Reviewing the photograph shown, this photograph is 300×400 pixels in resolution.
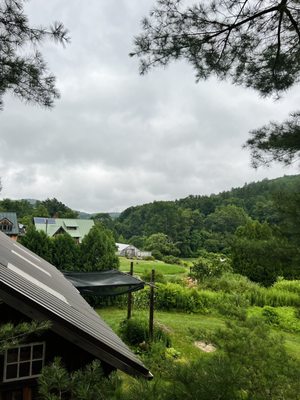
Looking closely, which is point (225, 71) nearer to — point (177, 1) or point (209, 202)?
point (177, 1)

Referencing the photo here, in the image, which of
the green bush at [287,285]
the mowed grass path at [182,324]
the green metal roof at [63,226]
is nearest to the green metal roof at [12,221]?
the green metal roof at [63,226]

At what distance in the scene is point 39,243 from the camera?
1418cm

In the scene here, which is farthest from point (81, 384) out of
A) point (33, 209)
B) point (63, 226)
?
point (33, 209)

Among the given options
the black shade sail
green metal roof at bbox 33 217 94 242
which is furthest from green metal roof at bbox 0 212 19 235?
the black shade sail

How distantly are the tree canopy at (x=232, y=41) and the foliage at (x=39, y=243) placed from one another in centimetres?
1207

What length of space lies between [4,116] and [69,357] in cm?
260

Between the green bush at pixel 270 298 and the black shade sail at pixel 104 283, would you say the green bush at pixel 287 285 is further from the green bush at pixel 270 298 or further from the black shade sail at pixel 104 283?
the black shade sail at pixel 104 283

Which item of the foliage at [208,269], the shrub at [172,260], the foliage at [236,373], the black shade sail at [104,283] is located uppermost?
the foliage at [236,373]

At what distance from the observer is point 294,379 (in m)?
2.59

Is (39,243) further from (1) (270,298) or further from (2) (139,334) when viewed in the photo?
(1) (270,298)

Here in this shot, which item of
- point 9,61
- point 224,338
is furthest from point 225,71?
point 224,338

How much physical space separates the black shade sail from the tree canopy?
582cm

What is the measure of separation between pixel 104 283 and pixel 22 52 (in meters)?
6.68

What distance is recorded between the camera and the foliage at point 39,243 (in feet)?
46.1
